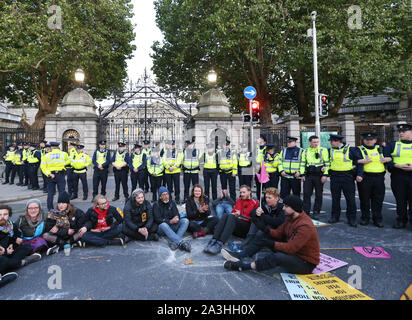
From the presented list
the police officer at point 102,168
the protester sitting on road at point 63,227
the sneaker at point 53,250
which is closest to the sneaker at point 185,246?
the protester sitting on road at point 63,227

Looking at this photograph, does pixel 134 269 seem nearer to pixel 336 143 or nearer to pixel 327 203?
pixel 336 143

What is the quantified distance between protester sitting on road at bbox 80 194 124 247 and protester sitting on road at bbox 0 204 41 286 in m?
0.84

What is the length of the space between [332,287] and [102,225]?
393 centimetres

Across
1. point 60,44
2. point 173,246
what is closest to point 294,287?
point 173,246

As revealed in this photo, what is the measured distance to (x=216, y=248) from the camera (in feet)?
13.9

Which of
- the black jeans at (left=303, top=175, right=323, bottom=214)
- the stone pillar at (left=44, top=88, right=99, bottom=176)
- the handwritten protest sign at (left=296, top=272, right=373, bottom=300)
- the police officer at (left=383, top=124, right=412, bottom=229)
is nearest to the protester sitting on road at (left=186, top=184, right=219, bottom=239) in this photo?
the handwritten protest sign at (left=296, top=272, right=373, bottom=300)

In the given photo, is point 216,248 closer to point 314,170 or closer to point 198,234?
point 198,234

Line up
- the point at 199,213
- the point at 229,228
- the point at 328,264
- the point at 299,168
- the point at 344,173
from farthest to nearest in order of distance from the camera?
the point at 299,168 → the point at 344,173 → the point at 199,213 → the point at 229,228 → the point at 328,264

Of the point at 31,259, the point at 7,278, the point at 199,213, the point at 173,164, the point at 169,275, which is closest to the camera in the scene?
the point at 7,278

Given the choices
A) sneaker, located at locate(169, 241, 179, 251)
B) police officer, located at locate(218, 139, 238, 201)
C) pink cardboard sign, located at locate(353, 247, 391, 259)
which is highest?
police officer, located at locate(218, 139, 238, 201)

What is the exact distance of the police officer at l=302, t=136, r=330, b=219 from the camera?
19.7ft

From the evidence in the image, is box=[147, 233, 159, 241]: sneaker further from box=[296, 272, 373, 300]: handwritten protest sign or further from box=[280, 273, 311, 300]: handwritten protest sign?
box=[296, 272, 373, 300]: handwritten protest sign

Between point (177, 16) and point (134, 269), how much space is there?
18344 mm

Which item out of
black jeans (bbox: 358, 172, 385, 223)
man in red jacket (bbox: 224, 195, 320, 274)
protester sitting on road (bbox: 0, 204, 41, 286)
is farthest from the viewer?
black jeans (bbox: 358, 172, 385, 223)
